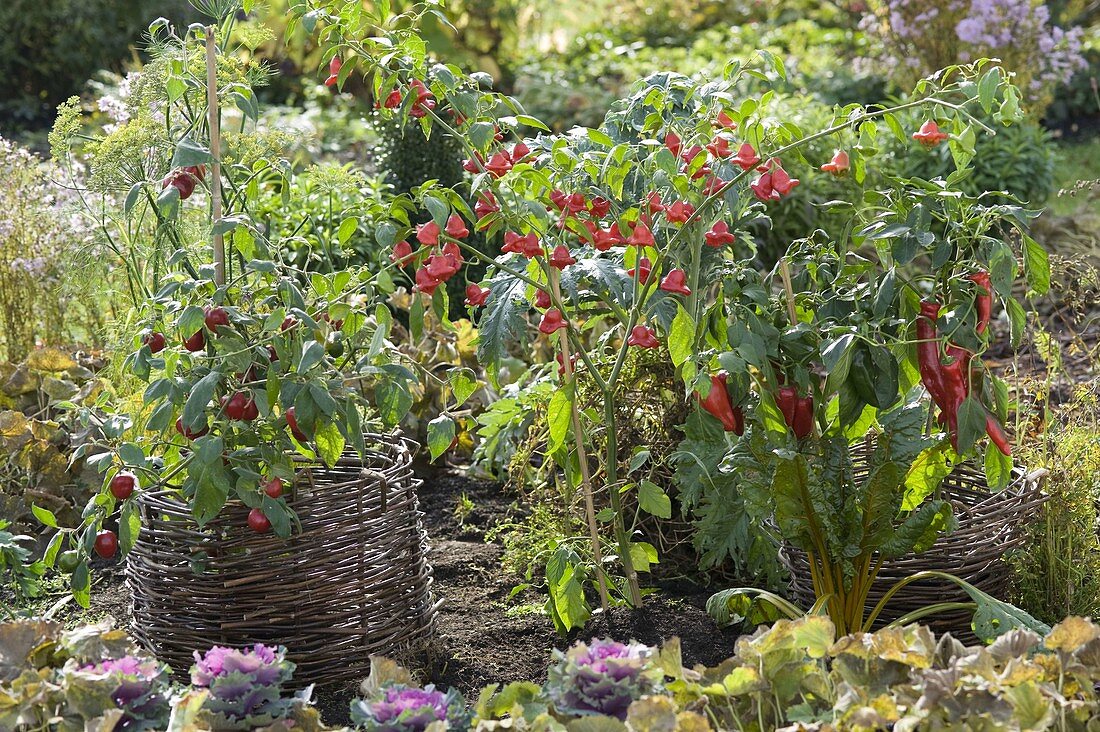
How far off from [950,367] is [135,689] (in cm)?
143

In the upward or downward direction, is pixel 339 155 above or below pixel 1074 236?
above

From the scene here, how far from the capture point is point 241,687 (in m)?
1.65

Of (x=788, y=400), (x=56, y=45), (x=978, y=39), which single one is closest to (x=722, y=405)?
(x=788, y=400)

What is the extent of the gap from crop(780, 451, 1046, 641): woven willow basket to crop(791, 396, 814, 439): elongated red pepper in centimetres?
31

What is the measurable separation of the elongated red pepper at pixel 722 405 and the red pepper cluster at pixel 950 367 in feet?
1.19

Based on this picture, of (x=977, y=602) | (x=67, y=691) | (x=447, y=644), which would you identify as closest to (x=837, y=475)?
(x=977, y=602)

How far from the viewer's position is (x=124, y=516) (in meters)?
2.11

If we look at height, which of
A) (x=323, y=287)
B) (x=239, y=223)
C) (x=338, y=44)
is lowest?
(x=323, y=287)

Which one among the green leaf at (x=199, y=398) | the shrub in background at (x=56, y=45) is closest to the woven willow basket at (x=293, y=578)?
the green leaf at (x=199, y=398)

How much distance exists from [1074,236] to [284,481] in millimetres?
4640

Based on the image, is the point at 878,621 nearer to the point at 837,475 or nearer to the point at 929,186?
the point at 837,475

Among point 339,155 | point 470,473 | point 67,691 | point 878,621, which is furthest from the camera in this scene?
point 339,155

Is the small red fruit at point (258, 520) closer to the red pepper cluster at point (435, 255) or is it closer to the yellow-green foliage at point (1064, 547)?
the red pepper cluster at point (435, 255)

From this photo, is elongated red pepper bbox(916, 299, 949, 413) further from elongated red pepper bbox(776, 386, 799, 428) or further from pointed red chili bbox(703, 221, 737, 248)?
pointed red chili bbox(703, 221, 737, 248)
